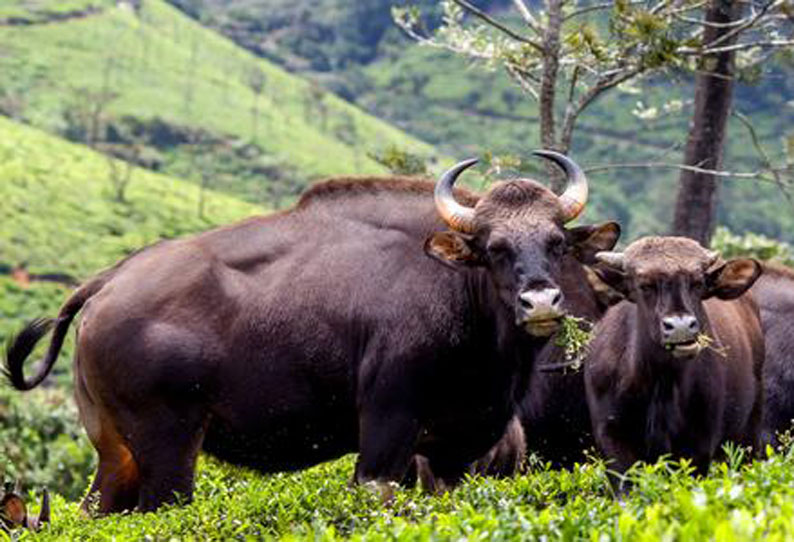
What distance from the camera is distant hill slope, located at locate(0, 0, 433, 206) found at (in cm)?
14288

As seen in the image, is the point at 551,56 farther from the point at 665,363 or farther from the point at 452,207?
the point at 665,363

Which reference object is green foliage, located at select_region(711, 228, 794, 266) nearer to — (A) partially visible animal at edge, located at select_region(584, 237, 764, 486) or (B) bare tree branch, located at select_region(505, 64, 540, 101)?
(B) bare tree branch, located at select_region(505, 64, 540, 101)

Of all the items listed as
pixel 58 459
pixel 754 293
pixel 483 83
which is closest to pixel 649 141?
pixel 483 83

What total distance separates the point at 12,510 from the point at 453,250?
4.57 meters

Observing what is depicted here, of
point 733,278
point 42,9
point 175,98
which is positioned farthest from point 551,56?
point 42,9

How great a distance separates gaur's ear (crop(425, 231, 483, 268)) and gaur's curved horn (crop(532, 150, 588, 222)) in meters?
0.74

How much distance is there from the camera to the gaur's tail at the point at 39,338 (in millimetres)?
11609

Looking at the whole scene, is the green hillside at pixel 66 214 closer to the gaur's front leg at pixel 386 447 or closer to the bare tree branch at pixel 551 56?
the bare tree branch at pixel 551 56

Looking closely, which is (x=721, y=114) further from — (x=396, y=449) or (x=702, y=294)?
(x=396, y=449)

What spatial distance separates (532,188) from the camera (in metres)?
9.55

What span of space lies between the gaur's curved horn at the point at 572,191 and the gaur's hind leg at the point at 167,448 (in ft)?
11.1

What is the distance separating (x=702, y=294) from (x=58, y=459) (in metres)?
19.8

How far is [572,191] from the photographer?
9.70 m

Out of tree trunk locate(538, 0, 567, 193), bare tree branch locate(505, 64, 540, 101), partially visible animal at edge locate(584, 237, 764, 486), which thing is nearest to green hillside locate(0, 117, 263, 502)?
bare tree branch locate(505, 64, 540, 101)
